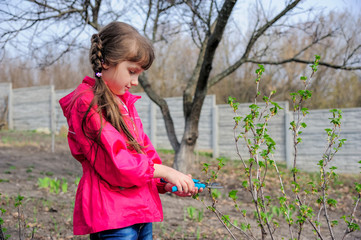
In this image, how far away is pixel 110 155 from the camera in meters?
1.44

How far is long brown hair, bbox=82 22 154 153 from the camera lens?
1540mm

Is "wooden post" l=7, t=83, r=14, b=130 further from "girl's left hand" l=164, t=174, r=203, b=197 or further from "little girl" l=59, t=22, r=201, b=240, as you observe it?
"girl's left hand" l=164, t=174, r=203, b=197

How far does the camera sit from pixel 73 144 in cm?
163

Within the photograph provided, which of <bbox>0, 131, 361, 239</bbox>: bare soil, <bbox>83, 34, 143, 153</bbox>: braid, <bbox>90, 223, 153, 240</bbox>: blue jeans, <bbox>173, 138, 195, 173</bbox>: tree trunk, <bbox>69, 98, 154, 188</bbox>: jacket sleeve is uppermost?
Result: <bbox>83, 34, 143, 153</bbox>: braid

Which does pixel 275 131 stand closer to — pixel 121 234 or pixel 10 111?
pixel 121 234

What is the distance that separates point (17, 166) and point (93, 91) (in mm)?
5872

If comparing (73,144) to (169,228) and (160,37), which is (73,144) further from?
(160,37)

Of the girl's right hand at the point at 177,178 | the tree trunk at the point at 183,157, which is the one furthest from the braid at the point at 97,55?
the tree trunk at the point at 183,157

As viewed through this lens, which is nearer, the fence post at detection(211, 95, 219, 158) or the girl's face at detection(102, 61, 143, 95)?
the girl's face at detection(102, 61, 143, 95)

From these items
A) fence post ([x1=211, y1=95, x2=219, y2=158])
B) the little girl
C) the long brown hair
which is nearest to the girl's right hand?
the little girl

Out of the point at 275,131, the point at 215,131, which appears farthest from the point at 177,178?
the point at 215,131

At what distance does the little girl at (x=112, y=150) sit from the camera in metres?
1.47

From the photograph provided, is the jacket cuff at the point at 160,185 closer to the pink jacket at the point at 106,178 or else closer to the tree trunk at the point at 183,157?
the pink jacket at the point at 106,178

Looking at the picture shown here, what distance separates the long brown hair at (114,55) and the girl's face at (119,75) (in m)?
0.02
